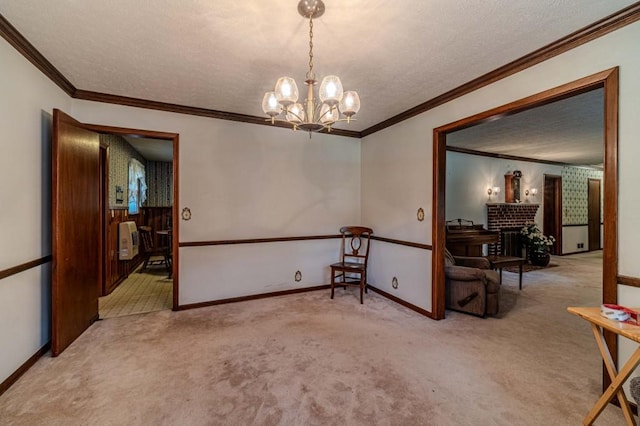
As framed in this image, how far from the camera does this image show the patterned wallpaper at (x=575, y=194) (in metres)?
7.85

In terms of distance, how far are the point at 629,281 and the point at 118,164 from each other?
21.2 feet

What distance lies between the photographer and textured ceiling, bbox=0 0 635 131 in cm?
183

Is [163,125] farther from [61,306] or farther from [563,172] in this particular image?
[563,172]

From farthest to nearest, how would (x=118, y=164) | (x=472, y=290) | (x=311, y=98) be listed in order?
(x=118, y=164) < (x=472, y=290) < (x=311, y=98)

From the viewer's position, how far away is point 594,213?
8.59 m

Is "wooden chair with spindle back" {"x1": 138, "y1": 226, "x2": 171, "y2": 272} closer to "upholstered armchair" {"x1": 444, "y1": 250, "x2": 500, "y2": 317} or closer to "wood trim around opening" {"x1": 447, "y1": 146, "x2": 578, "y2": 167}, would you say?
"upholstered armchair" {"x1": 444, "y1": 250, "x2": 500, "y2": 317}

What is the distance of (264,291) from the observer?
411 cm

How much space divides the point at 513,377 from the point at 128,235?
18.6ft

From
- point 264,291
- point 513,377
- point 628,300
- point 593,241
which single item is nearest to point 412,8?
point 628,300

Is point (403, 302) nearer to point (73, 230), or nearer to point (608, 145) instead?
point (608, 145)

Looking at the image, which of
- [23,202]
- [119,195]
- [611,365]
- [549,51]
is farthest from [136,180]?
[611,365]

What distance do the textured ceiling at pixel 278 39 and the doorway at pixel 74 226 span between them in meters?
0.57

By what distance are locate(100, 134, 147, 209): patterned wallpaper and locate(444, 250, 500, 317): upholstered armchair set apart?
5149 mm

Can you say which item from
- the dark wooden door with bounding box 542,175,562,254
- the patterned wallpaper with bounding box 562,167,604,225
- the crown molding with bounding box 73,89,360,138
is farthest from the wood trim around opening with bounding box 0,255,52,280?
the patterned wallpaper with bounding box 562,167,604,225
